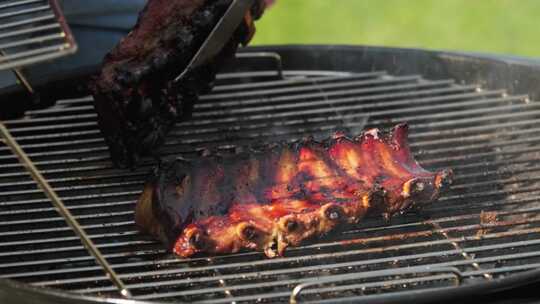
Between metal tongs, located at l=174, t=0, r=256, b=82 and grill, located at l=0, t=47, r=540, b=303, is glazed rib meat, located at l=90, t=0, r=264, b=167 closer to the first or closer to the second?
metal tongs, located at l=174, t=0, r=256, b=82

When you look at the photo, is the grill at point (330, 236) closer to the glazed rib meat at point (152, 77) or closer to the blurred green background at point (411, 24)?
the glazed rib meat at point (152, 77)

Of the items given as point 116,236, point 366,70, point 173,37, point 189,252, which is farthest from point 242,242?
point 366,70

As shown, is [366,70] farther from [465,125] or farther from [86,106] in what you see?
[86,106]

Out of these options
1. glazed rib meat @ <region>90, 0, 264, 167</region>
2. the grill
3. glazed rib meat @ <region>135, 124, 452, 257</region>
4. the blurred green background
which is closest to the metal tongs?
glazed rib meat @ <region>90, 0, 264, 167</region>

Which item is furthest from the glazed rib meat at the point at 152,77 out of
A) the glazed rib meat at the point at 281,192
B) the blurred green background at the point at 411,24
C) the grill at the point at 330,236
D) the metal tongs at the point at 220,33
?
the blurred green background at the point at 411,24

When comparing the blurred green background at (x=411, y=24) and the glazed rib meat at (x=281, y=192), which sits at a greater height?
the blurred green background at (x=411, y=24)

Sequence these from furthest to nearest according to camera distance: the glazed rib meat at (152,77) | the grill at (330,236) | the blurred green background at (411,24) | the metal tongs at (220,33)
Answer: the blurred green background at (411,24), the metal tongs at (220,33), the glazed rib meat at (152,77), the grill at (330,236)
